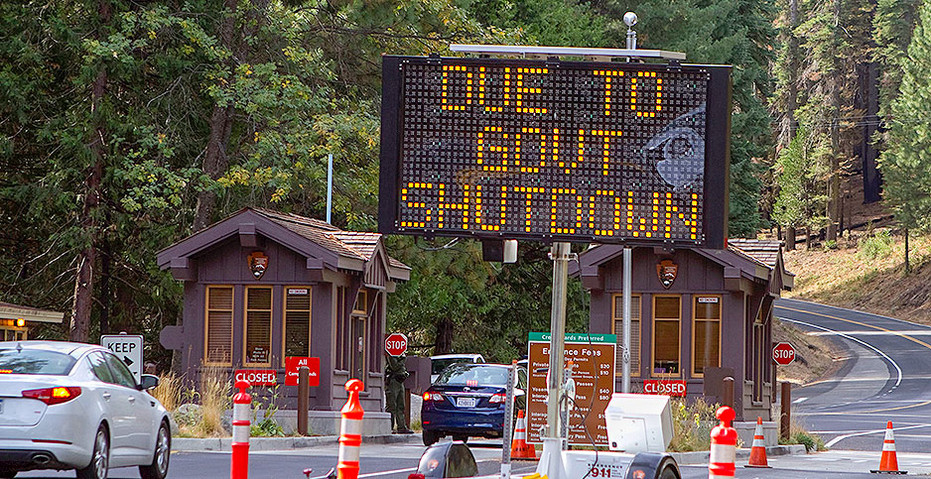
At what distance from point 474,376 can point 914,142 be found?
60.1 metres

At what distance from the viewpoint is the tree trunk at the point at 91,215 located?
108ft

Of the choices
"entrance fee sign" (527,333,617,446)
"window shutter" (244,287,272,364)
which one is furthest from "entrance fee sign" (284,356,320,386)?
"entrance fee sign" (527,333,617,446)

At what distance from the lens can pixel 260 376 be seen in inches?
1022

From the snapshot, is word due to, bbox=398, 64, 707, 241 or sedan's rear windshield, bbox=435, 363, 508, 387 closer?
word due to, bbox=398, 64, 707, 241

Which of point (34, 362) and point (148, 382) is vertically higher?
point (34, 362)

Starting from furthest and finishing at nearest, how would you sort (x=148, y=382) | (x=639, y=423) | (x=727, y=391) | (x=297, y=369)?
(x=297, y=369) → (x=727, y=391) → (x=148, y=382) → (x=639, y=423)

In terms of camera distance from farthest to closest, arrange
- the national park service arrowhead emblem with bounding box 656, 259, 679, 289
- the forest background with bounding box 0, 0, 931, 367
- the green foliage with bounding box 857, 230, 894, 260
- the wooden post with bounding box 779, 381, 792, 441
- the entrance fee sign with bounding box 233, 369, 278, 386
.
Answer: the green foliage with bounding box 857, 230, 894, 260 → the forest background with bounding box 0, 0, 931, 367 → the wooden post with bounding box 779, 381, 792, 441 → the national park service arrowhead emblem with bounding box 656, 259, 679, 289 → the entrance fee sign with bounding box 233, 369, 278, 386

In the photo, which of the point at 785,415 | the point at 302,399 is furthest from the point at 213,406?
the point at 785,415

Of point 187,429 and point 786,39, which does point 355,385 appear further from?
point 786,39

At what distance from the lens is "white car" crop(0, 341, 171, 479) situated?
1288 centimetres

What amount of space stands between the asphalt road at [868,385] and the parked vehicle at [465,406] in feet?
29.5

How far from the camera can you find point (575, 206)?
38.3 ft

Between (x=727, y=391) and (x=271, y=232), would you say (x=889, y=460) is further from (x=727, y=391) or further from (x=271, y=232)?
(x=271, y=232)

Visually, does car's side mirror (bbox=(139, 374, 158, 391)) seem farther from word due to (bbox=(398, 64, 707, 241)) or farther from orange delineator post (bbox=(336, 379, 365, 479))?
orange delineator post (bbox=(336, 379, 365, 479))
